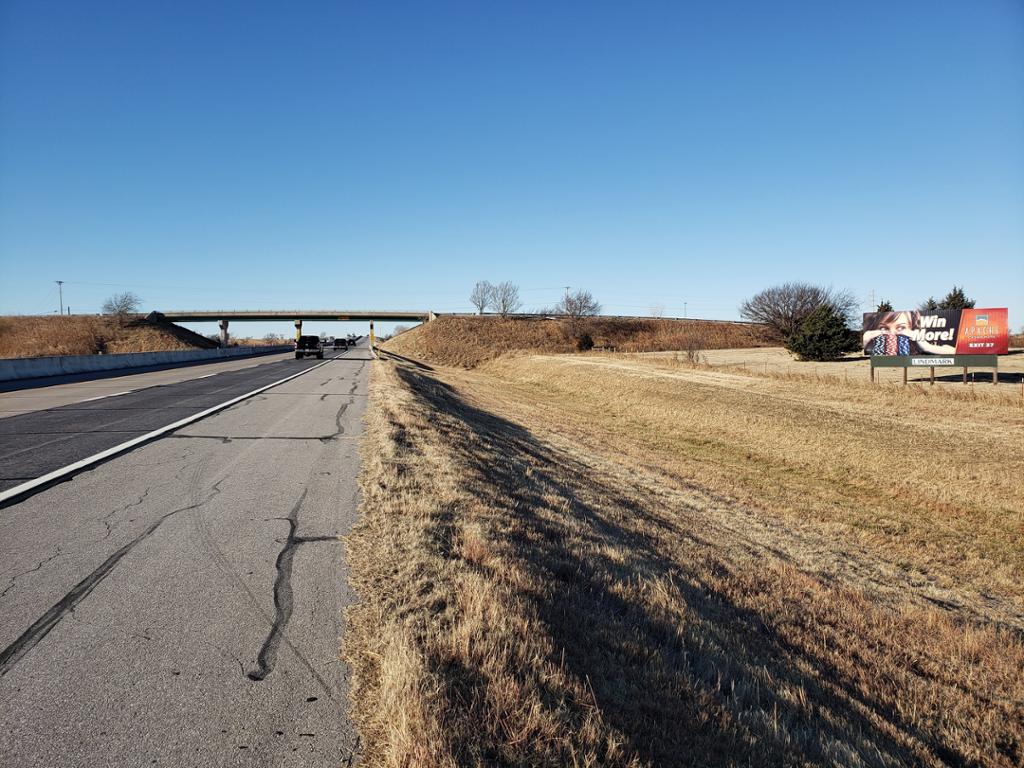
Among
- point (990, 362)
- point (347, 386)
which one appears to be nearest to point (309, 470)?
point (347, 386)

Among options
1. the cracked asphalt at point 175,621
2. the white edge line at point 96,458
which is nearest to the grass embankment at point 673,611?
the cracked asphalt at point 175,621

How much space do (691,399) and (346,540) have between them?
76.7 ft

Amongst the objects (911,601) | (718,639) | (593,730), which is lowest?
(911,601)

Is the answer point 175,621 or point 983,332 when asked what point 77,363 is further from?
point 983,332

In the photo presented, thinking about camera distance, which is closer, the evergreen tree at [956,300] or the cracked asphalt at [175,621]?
the cracked asphalt at [175,621]

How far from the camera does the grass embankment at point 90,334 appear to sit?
229 feet

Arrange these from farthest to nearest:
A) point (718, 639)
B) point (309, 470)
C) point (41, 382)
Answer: point (41, 382), point (309, 470), point (718, 639)

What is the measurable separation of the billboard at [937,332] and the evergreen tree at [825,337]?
2232 centimetres

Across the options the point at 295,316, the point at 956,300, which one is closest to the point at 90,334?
the point at 295,316

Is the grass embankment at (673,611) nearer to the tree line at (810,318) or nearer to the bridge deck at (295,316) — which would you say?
the tree line at (810,318)

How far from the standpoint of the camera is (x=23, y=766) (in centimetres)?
254

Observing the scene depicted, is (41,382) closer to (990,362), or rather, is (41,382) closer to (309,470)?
(309,470)

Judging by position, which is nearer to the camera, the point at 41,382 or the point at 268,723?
the point at 268,723

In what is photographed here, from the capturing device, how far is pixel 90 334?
7550 centimetres
